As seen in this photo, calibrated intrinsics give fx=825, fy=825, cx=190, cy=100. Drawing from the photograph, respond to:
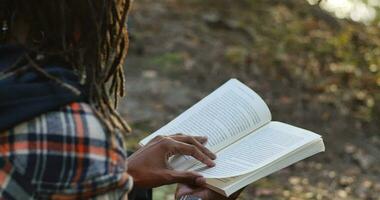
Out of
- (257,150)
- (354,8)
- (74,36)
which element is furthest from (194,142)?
(354,8)

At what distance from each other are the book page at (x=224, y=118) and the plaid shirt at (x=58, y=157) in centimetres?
72

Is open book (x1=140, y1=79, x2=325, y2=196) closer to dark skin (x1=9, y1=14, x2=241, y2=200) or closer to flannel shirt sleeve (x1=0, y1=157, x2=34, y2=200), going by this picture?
dark skin (x1=9, y1=14, x2=241, y2=200)

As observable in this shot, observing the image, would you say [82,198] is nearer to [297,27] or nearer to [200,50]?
[200,50]

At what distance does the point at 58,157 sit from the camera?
1.41 meters

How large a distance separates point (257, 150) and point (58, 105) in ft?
2.65

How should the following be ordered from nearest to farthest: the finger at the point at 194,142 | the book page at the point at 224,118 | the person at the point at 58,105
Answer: the person at the point at 58,105
the finger at the point at 194,142
the book page at the point at 224,118

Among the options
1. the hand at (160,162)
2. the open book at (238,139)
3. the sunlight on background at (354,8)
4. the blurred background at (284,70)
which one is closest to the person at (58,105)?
the hand at (160,162)

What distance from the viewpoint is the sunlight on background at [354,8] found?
6715 millimetres

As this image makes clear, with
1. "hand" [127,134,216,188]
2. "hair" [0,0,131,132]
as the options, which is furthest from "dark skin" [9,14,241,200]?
"hair" [0,0,131,132]

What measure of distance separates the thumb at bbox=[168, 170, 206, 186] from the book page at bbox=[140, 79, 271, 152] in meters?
0.16

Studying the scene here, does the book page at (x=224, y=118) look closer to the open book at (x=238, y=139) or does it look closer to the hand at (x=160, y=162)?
the open book at (x=238, y=139)

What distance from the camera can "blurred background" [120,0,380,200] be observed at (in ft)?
13.9

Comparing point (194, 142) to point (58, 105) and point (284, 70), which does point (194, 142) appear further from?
point (284, 70)

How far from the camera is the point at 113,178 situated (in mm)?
1439
